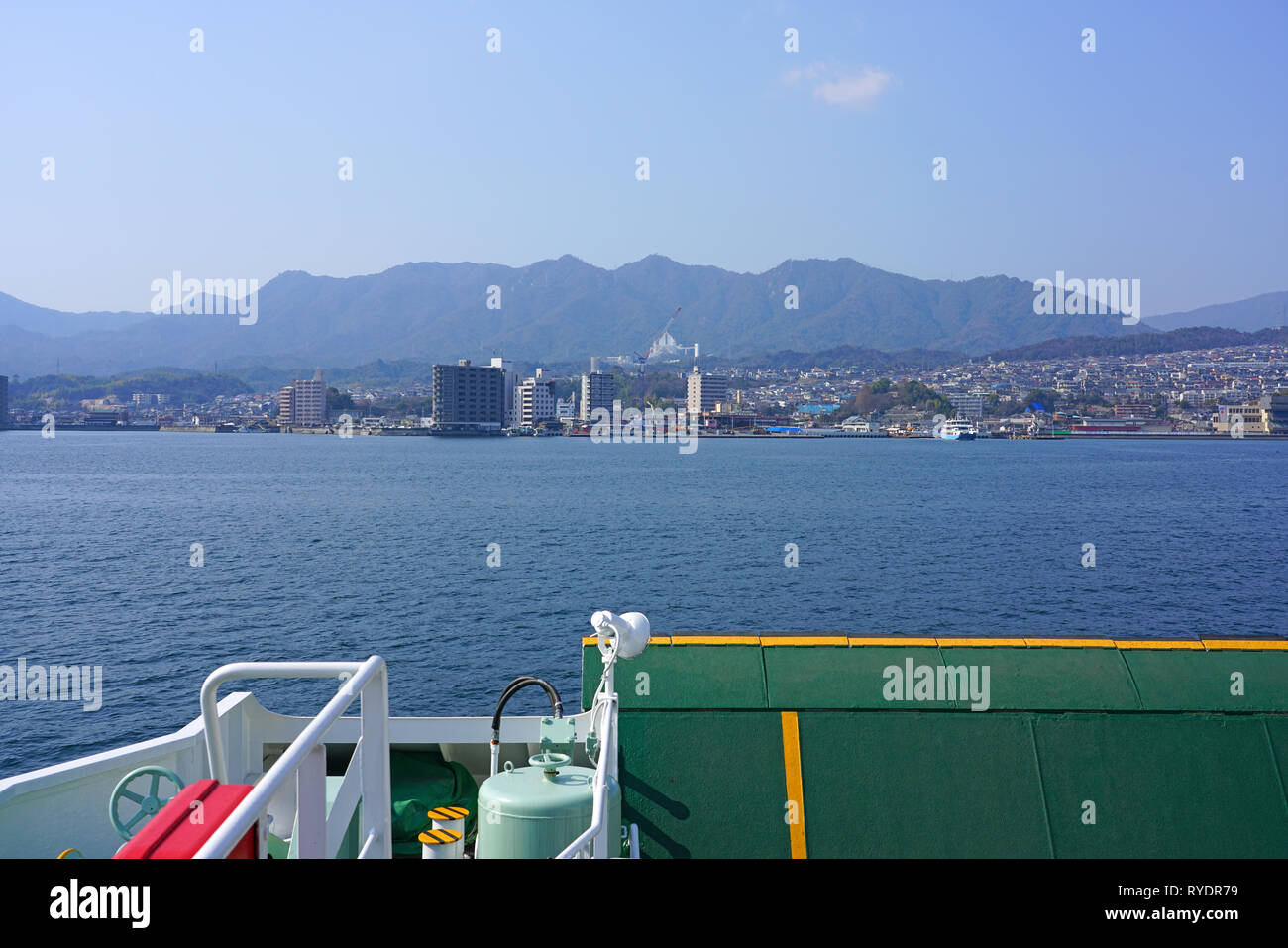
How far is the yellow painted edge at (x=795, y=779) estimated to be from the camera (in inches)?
378

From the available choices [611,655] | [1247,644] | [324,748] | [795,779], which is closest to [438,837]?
[611,655]

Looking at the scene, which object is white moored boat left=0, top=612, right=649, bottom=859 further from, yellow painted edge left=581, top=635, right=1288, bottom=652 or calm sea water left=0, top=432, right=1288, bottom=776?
calm sea water left=0, top=432, right=1288, bottom=776

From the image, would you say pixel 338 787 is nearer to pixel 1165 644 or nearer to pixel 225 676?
pixel 225 676

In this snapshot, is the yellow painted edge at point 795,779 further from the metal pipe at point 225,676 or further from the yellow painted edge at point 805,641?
the metal pipe at point 225,676

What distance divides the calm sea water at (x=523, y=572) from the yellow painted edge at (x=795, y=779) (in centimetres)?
2020

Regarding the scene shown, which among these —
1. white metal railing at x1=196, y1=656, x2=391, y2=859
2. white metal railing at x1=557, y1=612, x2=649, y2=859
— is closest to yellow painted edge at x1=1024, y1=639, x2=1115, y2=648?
white metal railing at x1=557, y1=612, x2=649, y2=859

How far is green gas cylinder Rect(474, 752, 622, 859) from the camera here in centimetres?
655

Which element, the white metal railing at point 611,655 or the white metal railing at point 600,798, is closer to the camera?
the white metal railing at point 600,798

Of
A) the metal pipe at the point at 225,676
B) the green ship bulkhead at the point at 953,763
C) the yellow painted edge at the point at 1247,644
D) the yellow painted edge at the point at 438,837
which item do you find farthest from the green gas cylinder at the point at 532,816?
the yellow painted edge at the point at 1247,644

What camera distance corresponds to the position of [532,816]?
21.6 ft

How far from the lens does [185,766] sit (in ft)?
22.2

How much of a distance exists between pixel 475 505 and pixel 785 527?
2971 cm

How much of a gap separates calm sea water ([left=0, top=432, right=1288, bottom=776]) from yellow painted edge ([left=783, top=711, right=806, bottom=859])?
66.3ft
